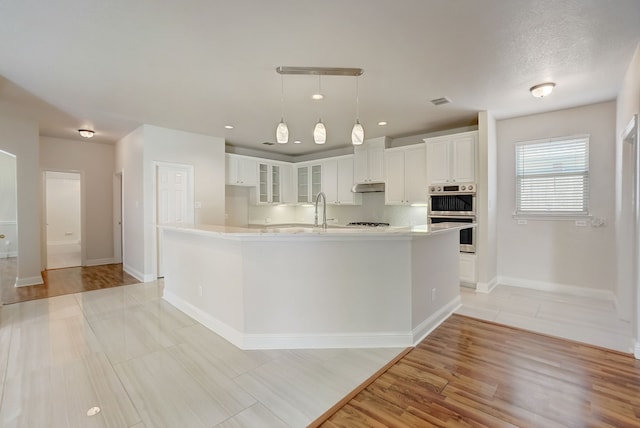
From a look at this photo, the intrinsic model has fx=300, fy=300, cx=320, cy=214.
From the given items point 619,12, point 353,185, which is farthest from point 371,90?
point 353,185

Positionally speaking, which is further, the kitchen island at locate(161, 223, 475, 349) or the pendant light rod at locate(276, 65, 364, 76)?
the pendant light rod at locate(276, 65, 364, 76)

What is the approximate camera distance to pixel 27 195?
4848mm

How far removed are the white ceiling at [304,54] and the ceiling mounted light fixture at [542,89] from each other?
0.09m

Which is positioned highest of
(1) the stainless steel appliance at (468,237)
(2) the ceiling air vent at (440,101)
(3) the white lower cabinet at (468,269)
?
(2) the ceiling air vent at (440,101)

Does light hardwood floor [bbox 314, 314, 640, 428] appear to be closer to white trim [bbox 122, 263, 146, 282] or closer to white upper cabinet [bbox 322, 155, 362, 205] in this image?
white upper cabinet [bbox 322, 155, 362, 205]

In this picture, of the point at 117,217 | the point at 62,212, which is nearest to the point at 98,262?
the point at 117,217

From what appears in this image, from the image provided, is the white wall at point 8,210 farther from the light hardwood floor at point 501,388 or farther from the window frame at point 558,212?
the window frame at point 558,212

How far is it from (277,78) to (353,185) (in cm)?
353

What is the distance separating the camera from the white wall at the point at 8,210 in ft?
15.5

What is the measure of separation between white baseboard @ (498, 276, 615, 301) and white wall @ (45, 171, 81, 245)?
11464mm

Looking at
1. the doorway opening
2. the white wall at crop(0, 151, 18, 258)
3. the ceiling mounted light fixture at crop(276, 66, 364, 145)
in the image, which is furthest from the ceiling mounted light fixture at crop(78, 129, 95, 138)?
the doorway opening

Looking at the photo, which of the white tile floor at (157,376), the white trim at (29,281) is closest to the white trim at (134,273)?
the white trim at (29,281)

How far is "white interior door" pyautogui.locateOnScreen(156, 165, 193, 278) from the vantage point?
5268 millimetres

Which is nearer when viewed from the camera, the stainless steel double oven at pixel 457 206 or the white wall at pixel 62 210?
the stainless steel double oven at pixel 457 206
